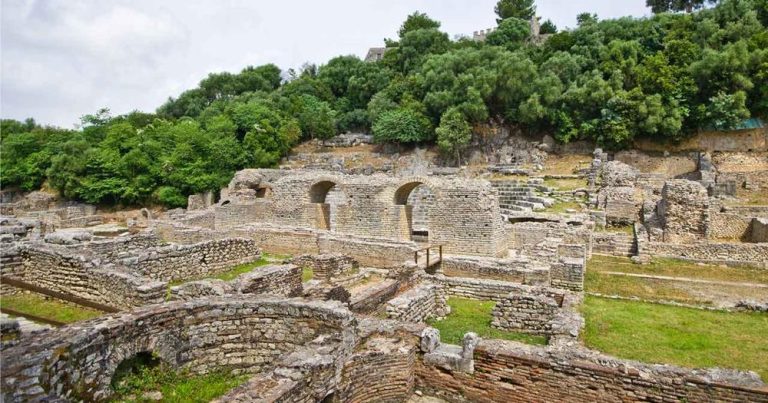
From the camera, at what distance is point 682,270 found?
1429cm

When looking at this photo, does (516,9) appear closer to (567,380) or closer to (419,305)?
(419,305)

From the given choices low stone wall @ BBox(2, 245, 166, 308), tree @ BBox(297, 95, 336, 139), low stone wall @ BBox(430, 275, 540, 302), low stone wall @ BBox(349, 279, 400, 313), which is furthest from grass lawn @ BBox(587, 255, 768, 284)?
tree @ BBox(297, 95, 336, 139)

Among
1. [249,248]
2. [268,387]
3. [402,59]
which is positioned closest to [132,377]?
[268,387]

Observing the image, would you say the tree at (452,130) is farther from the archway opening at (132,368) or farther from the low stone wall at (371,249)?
the archway opening at (132,368)

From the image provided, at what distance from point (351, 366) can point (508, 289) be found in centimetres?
605

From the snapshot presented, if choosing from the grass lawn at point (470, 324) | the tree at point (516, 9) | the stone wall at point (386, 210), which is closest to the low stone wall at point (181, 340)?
the grass lawn at point (470, 324)

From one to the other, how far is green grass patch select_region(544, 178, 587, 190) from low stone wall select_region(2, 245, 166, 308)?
79.8 feet

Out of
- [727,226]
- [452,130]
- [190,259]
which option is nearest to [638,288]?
[727,226]

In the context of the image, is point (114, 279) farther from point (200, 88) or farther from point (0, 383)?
point (200, 88)

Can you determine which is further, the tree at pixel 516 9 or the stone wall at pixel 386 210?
the tree at pixel 516 9

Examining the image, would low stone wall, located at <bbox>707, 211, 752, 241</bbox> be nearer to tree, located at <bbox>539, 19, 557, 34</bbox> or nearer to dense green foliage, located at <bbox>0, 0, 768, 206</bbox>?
dense green foliage, located at <bbox>0, 0, 768, 206</bbox>

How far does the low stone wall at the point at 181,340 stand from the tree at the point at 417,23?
63.6 metres

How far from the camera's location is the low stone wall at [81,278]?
822 centimetres

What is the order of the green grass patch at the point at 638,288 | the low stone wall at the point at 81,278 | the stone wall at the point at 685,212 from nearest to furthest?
the low stone wall at the point at 81,278, the green grass patch at the point at 638,288, the stone wall at the point at 685,212
